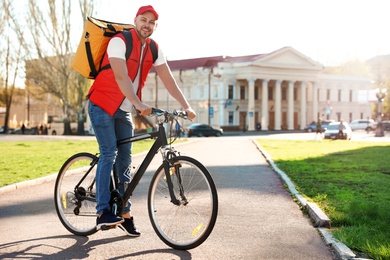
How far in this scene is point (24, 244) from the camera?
5281 millimetres

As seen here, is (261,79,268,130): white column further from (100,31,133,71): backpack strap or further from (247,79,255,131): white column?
(100,31,133,71): backpack strap

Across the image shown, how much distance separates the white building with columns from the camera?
279ft

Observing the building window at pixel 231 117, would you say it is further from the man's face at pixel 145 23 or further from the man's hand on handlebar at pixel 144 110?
the man's hand on handlebar at pixel 144 110

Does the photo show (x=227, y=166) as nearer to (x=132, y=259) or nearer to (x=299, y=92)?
(x=132, y=259)

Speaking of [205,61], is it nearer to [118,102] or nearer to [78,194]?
[78,194]

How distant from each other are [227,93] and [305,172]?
239 feet

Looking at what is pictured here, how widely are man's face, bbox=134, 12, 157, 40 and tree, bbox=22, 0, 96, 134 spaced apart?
47403mm

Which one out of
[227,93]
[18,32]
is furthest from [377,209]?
[227,93]

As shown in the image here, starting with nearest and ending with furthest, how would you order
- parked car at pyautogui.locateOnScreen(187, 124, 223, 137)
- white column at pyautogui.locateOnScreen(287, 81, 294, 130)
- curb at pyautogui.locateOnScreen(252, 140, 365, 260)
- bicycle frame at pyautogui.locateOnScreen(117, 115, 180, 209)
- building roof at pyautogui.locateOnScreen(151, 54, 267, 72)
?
curb at pyautogui.locateOnScreen(252, 140, 365, 260) < bicycle frame at pyautogui.locateOnScreen(117, 115, 180, 209) < parked car at pyautogui.locateOnScreen(187, 124, 223, 137) < building roof at pyautogui.locateOnScreen(151, 54, 267, 72) < white column at pyautogui.locateOnScreen(287, 81, 294, 130)

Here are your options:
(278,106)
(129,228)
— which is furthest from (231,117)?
(129,228)

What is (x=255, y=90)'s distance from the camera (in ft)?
300

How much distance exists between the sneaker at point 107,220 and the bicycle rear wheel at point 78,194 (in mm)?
333

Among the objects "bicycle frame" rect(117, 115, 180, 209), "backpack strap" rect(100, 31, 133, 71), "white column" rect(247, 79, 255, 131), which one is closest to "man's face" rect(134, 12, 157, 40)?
"backpack strap" rect(100, 31, 133, 71)

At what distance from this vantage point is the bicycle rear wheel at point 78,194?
5.75 m
